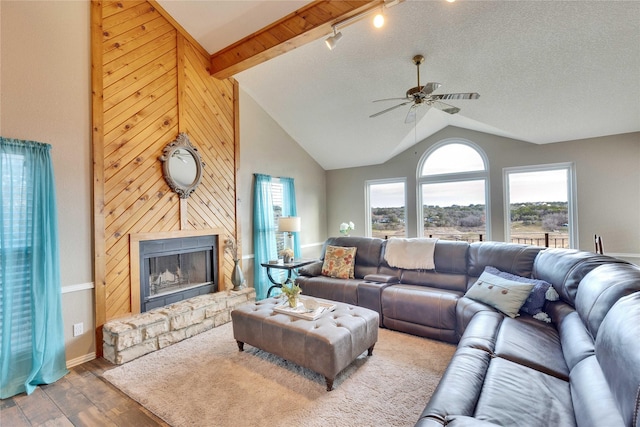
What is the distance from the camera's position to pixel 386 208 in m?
6.48

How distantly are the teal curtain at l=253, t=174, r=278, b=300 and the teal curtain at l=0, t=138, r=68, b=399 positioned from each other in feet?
8.50

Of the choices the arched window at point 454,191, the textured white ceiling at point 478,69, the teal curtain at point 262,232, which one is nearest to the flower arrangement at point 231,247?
the teal curtain at point 262,232

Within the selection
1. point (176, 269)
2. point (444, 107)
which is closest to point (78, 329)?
point (176, 269)

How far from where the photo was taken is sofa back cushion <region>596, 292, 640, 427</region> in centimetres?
111

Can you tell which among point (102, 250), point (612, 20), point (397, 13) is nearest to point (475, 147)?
point (612, 20)

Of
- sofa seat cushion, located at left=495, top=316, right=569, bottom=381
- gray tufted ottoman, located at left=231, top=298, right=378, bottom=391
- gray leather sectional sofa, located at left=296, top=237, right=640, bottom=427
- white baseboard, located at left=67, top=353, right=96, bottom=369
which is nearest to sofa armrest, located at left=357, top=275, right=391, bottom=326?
gray leather sectional sofa, located at left=296, top=237, right=640, bottom=427

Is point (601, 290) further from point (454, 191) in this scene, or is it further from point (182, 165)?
point (182, 165)

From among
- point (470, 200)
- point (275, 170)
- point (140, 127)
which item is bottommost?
point (470, 200)

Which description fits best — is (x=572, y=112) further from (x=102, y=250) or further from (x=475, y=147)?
(x=102, y=250)

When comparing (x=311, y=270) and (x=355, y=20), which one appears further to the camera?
(x=311, y=270)

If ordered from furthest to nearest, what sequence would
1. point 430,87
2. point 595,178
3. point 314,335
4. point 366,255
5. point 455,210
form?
point 455,210
point 595,178
point 366,255
point 430,87
point 314,335

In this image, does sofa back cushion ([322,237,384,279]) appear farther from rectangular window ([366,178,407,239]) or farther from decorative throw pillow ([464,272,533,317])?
rectangular window ([366,178,407,239])

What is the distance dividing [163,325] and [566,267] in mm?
3938

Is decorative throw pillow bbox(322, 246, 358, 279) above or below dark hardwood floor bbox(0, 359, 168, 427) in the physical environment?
above
